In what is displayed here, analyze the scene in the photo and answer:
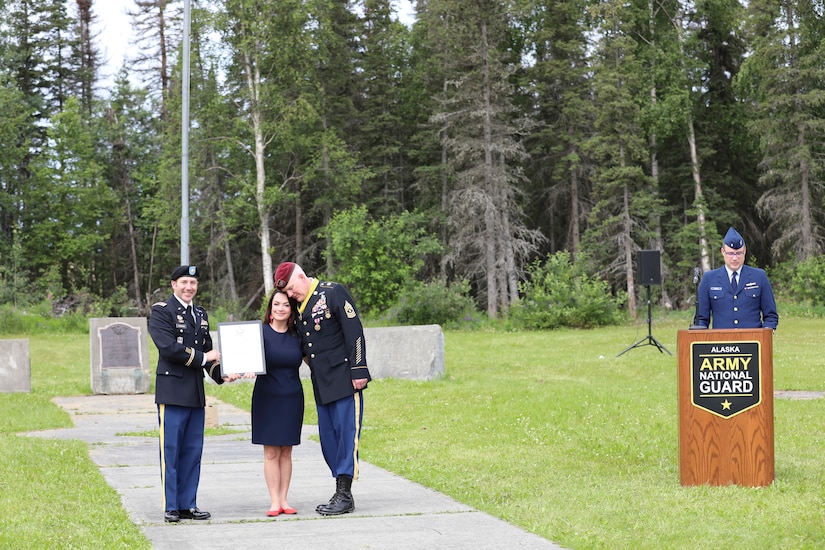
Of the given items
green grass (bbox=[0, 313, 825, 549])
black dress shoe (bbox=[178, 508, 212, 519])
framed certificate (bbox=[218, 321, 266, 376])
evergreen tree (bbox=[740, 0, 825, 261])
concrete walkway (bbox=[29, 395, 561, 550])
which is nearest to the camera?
concrete walkway (bbox=[29, 395, 561, 550])

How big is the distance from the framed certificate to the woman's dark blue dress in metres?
0.17

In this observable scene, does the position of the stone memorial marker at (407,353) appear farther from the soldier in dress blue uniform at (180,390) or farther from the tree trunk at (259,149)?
the tree trunk at (259,149)

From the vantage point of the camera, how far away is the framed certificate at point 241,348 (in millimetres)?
7934

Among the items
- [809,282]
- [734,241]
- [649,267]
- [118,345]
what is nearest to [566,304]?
[809,282]

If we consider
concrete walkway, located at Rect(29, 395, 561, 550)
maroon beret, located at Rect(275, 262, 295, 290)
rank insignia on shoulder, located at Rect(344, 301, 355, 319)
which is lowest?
concrete walkway, located at Rect(29, 395, 561, 550)

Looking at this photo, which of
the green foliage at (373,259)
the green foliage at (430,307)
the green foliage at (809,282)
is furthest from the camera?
the green foliage at (373,259)

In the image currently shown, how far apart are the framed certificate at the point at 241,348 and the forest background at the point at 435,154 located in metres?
27.8

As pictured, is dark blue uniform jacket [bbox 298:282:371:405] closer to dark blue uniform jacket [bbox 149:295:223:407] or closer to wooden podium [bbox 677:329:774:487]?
dark blue uniform jacket [bbox 149:295:223:407]

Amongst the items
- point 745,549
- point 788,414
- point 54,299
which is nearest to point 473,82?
point 54,299

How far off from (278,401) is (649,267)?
18.7 meters

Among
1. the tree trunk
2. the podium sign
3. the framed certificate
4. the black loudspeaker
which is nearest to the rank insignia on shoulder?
the framed certificate

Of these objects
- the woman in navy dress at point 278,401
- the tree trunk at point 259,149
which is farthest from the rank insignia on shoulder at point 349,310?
the tree trunk at point 259,149

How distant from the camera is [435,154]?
5381 cm

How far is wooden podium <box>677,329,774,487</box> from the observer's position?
8.98m
